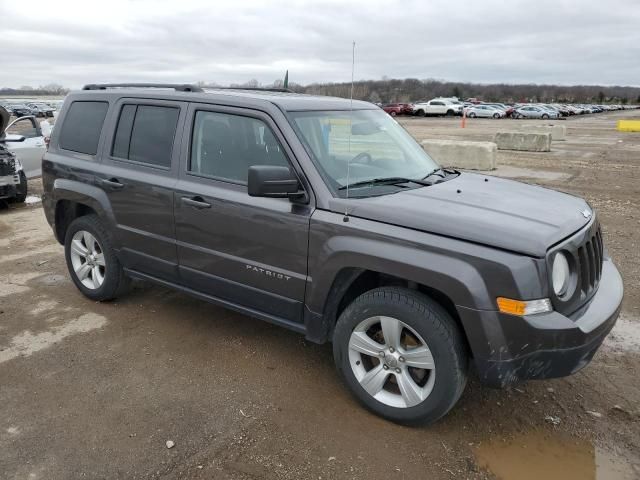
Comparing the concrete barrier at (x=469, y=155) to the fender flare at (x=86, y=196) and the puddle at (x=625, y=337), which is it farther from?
the fender flare at (x=86, y=196)

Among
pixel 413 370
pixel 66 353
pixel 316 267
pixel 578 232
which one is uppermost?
pixel 578 232

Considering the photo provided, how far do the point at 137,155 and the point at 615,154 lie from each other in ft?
61.0

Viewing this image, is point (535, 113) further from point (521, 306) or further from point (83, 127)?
point (521, 306)

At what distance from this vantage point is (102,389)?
3.62 metres

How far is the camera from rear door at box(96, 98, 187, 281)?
414 cm

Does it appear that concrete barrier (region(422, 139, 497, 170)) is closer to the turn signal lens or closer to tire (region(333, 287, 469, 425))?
tire (region(333, 287, 469, 425))

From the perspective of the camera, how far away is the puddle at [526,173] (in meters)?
12.9

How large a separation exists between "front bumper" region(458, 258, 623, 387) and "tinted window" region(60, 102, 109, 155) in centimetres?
357

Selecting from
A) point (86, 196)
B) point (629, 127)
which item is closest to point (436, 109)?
point (629, 127)

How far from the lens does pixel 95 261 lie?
4.98 meters

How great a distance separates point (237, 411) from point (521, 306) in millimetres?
1833

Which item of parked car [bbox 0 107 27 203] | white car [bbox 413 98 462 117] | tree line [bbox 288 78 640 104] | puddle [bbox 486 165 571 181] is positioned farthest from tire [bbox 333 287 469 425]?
tree line [bbox 288 78 640 104]

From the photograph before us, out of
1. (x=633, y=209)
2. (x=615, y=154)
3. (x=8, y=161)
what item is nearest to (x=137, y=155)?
(x=8, y=161)

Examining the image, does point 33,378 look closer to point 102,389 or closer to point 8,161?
point 102,389
